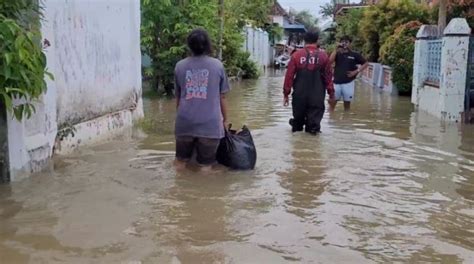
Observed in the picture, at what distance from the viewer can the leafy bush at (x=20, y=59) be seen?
5.38 meters

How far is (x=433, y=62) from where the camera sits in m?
13.3

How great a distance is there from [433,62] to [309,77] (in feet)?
17.5

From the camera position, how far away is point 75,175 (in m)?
6.79

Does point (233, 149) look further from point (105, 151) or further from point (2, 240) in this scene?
point (2, 240)

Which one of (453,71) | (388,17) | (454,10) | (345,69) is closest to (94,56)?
(345,69)

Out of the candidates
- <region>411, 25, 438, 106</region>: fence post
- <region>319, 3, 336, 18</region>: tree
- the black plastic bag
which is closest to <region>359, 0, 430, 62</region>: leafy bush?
<region>411, 25, 438, 106</region>: fence post

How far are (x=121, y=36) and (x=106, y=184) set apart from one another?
418 cm

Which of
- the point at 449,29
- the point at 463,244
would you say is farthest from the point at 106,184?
the point at 449,29

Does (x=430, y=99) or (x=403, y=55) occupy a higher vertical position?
(x=403, y=55)

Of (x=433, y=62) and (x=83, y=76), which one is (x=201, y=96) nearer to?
(x=83, y=76)

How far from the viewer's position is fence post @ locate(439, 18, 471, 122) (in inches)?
456

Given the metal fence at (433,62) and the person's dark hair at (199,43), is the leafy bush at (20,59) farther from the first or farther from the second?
the metal fence at (433,62)

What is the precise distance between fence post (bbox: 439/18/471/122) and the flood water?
2.82 metres

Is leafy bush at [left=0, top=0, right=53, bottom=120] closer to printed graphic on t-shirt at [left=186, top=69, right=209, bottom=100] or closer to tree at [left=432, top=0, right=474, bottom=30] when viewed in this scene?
printed graphic on t-shirt at [left=186, top=69, right=209, bottom=100]
